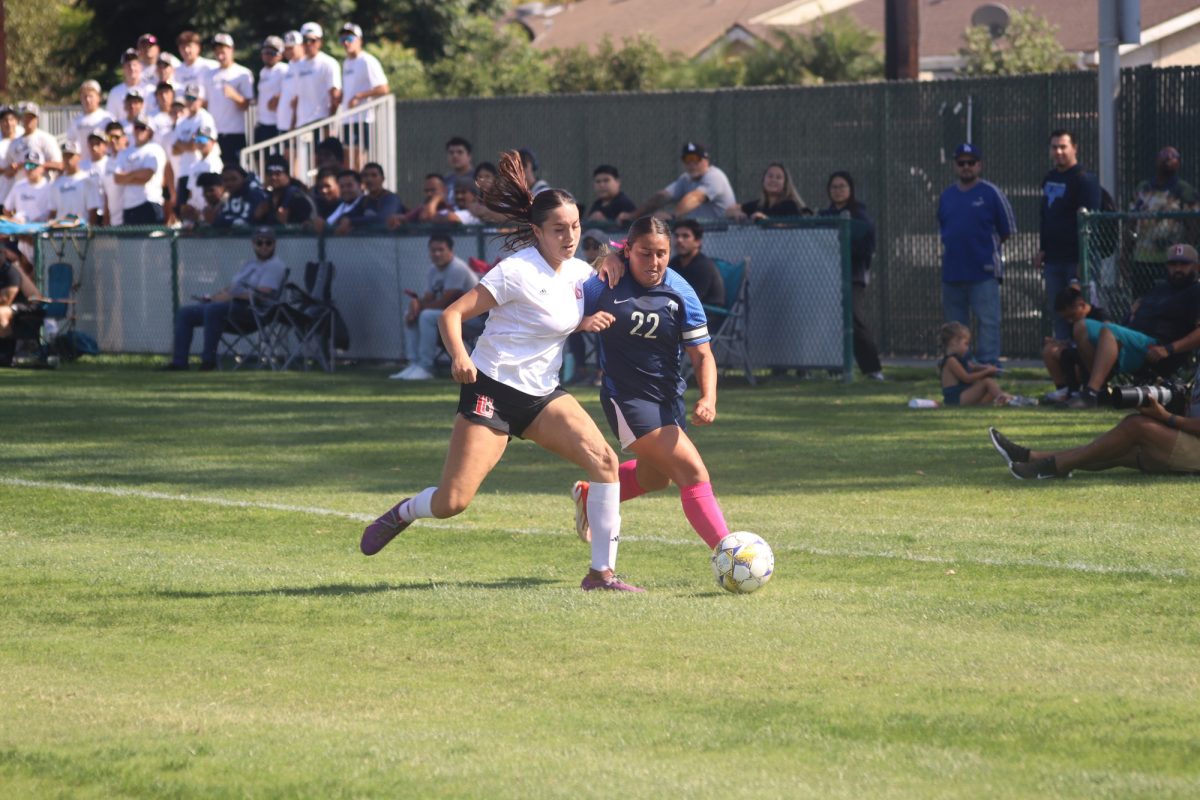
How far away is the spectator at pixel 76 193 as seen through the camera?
23.7 metres

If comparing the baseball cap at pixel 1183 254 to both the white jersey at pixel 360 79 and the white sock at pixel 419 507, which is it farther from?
the white jersey at pixel 360 79

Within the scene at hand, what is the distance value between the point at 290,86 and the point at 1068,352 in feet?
38.2

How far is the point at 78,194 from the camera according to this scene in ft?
77.9

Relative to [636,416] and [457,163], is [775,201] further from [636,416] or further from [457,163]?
[636,416]

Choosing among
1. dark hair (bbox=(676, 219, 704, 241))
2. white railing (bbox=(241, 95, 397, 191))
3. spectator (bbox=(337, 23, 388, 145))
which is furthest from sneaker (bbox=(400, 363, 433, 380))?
spectator (bbox=(337, 23, 388, 145))

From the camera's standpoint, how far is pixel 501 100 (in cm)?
2545

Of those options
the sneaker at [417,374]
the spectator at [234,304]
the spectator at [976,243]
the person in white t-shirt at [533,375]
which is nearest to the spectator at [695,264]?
the spectator at [976,243]

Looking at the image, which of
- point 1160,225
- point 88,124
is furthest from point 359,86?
point 1160,225

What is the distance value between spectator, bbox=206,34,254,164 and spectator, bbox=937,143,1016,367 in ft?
33.9

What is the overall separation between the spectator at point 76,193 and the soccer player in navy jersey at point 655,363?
1694 cm

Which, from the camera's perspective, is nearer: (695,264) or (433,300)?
(695,264)

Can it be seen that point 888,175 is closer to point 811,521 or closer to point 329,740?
point 811,521

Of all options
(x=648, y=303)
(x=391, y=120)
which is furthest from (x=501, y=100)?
(x=648, y=303)

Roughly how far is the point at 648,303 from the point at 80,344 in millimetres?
15831
